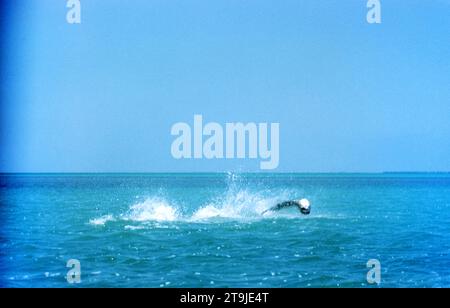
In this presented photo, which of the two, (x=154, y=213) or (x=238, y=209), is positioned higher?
(x=238, y=209)

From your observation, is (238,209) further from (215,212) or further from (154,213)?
(154,213)

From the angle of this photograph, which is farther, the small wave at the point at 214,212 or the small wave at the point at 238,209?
the small wave at the point at 238,209

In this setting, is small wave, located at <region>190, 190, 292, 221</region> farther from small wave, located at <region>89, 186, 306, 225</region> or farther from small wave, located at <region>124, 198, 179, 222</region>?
small wave, located at <region>124, 198, 179, 222</region>

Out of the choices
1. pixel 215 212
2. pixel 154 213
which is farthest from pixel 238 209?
pixel 154 213

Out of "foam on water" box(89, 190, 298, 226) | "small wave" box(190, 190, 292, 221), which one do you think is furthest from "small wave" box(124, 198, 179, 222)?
"small wave" box(190, 190, 292, 221)

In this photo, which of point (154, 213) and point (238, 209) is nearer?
point (154, 213)

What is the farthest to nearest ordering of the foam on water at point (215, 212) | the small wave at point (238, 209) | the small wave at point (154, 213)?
the small wave at point (238, 209), the foam on water at point (215, 212), the small wave at point (154, 213)

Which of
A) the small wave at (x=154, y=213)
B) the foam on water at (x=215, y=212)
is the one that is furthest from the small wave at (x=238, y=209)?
the small wave at (x=154, y=213)

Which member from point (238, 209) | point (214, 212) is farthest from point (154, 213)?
point (238, 209)

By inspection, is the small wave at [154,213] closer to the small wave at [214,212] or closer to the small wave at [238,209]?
the small wave at [214,212]
